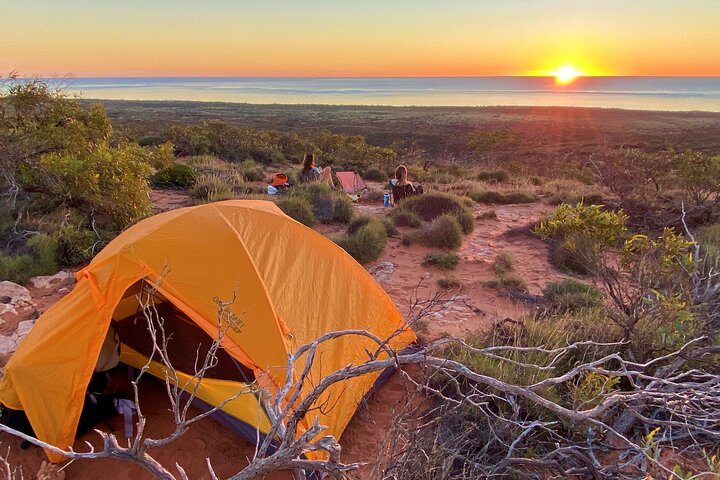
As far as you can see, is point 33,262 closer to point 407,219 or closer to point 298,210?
point 298,210

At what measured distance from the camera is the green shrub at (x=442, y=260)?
799 cm

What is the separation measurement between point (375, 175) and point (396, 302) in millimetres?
11941

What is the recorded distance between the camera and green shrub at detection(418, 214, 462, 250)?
29.3 feet

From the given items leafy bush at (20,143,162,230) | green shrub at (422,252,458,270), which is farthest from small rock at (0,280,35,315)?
green shrub at (422,252,458,270)

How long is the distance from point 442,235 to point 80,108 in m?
7.25

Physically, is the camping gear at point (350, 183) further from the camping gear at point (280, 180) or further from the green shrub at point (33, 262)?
the green shrub at point (33, 262)

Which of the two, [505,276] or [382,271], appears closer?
[505,276]

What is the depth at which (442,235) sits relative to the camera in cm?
897

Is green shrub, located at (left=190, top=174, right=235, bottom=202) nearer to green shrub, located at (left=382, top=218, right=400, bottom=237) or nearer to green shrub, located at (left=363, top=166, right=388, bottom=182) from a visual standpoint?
green shrub, located at (left=382, top=218, right=400, bottom=237)

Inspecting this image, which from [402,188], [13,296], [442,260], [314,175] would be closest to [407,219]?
[402,188]

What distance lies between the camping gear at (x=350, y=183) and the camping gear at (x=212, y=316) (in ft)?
30.7

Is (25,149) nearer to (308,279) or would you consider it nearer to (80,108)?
(80,108)

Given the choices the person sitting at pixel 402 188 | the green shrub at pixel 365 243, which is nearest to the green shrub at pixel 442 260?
the green shrub at pixel 365 243

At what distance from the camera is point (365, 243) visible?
8273 millimetres
